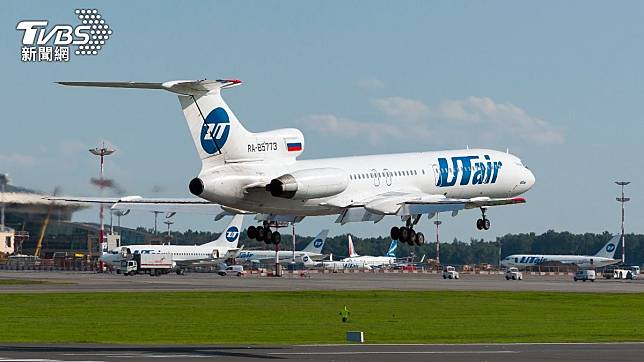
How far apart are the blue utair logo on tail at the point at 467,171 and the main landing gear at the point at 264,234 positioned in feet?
34.8

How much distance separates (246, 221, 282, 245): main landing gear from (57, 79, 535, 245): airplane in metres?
0.05

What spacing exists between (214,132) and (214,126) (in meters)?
0.27

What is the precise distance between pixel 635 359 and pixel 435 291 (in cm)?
5978

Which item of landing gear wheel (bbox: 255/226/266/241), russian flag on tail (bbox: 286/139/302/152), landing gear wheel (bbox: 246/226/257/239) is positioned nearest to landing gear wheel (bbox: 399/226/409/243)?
landing gear wheel (bbox: 255/226/266/241)

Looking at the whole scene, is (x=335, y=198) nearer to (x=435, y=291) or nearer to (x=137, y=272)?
(x=435, y=291)

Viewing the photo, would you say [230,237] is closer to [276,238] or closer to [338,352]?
[276,238]

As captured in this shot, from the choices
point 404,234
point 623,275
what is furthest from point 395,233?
point 623,275

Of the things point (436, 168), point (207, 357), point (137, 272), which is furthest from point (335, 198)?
point (137, 272)

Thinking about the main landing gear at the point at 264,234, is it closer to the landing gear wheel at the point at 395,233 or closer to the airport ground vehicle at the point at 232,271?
the landing gear wheel at the point at 395,233

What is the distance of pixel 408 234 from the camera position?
66.6 m

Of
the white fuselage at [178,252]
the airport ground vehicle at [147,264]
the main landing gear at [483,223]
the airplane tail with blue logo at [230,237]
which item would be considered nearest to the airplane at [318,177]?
Result: the main landing gear at [483,223]

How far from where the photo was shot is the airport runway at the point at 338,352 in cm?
3828

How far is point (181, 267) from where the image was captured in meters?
160

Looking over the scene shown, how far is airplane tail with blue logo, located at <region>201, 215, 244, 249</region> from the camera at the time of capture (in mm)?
163625
